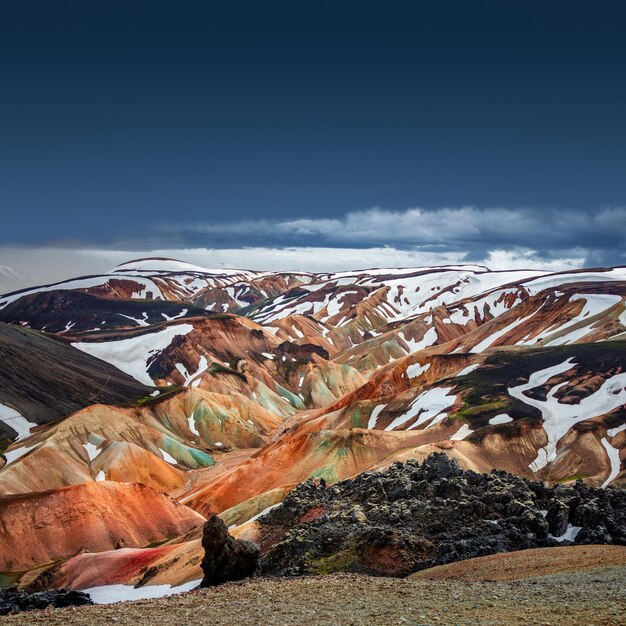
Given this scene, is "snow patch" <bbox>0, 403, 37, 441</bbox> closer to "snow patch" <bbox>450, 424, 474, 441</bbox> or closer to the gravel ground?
"snow patch" <bbox>450, 424, 474, 441</bbox>

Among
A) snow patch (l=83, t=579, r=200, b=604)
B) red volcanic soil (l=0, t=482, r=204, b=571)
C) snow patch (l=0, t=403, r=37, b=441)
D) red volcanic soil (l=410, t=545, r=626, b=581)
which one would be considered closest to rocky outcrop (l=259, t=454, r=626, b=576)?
red volcanic soil (l=410, t=545, r=626, b=581)

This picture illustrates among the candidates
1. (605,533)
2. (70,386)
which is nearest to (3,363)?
(70,386)

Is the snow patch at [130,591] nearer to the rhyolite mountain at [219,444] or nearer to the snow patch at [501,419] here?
the rhyolite mountain at [219,444]

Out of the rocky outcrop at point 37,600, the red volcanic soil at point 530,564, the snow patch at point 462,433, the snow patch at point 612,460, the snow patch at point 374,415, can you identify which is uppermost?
the red volcanic soil at point 530,564

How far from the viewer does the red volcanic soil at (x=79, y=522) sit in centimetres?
7812

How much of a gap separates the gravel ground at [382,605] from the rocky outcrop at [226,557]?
7086 millimetres

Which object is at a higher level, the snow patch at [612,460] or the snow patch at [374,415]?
the snow patch at [612,460]

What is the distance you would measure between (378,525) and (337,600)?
1527 cm

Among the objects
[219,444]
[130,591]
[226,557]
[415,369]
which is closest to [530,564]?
[226,557]

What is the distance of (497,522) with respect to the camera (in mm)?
38594

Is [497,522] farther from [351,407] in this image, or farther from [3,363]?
[3,363]

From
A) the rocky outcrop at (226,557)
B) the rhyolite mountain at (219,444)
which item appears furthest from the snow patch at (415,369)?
the rocky outcrop at (226,557)

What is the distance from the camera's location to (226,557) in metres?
36.8

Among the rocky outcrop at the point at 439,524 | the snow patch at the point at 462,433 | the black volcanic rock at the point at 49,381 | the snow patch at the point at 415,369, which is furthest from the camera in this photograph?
the snow patch at the point at 415,369
